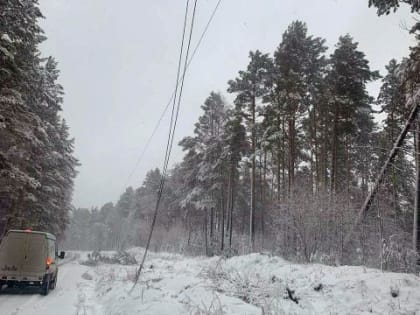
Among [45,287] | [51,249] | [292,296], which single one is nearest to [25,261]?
[45,287]

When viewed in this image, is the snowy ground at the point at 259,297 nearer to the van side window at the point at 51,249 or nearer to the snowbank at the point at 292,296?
the snowbank at the point at 292,296

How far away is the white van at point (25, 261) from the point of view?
11.6m

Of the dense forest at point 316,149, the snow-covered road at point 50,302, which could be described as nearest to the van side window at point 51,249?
the snow-covered road at point 50,302

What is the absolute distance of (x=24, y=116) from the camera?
643 inches

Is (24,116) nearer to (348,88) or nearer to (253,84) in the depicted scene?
(253,84)

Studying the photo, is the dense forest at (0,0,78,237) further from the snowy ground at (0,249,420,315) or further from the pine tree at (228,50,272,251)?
the pine tree at (228,50,272,251)

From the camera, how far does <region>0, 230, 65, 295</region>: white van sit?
11.6 meters

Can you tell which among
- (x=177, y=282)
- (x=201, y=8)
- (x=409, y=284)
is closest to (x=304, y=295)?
(x=409, y=284)

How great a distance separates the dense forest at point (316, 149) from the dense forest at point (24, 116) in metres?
13.2

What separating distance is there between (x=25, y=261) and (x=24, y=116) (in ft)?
24.8

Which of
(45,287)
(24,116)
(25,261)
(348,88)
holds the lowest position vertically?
(45,287)

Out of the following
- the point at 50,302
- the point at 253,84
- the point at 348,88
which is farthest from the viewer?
the point at 253,84

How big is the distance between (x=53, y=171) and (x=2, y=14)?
1502 cm

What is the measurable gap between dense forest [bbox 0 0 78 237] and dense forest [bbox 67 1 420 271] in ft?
43.4
